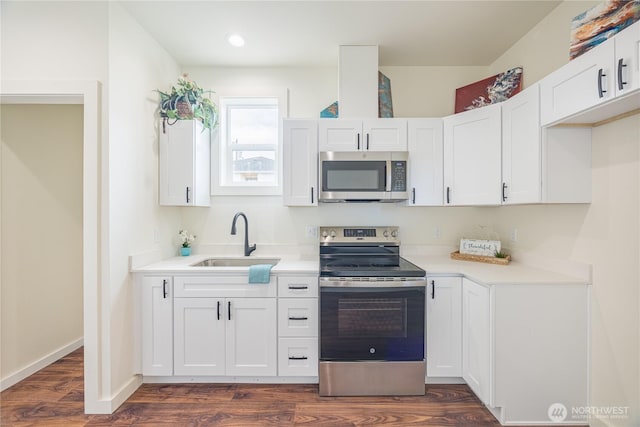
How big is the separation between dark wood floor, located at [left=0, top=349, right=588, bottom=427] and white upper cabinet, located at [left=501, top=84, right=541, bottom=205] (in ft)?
5.03

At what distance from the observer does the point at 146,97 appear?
8.12 ft

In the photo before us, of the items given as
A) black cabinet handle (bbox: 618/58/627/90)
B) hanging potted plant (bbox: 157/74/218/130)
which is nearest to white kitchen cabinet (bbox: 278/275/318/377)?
hanging potted plant (bbox: 157/74/218/130)

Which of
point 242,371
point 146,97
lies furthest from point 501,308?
point 146,97

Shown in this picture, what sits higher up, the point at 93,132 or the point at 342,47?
the point at 342,47

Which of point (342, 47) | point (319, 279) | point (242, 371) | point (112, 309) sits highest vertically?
point (342, 47)

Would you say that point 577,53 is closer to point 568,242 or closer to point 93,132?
point 568,242

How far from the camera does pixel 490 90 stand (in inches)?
103

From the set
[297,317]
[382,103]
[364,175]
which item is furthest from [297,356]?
[382,103]

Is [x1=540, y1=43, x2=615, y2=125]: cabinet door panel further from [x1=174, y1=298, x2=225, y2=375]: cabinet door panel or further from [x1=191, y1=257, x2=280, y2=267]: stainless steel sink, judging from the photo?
[x1=174, y1=298, x2=225, y2=375]: cabinet door panel

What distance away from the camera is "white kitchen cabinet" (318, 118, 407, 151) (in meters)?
2.62

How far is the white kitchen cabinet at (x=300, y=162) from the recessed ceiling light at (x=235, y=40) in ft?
2.51

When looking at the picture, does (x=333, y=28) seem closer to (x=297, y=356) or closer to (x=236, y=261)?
(x=236, y=261)

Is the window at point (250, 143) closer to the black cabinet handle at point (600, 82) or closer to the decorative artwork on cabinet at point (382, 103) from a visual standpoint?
the decorative artwork on cabinet at point (382, 103)

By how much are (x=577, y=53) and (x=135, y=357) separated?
11.6 ft
